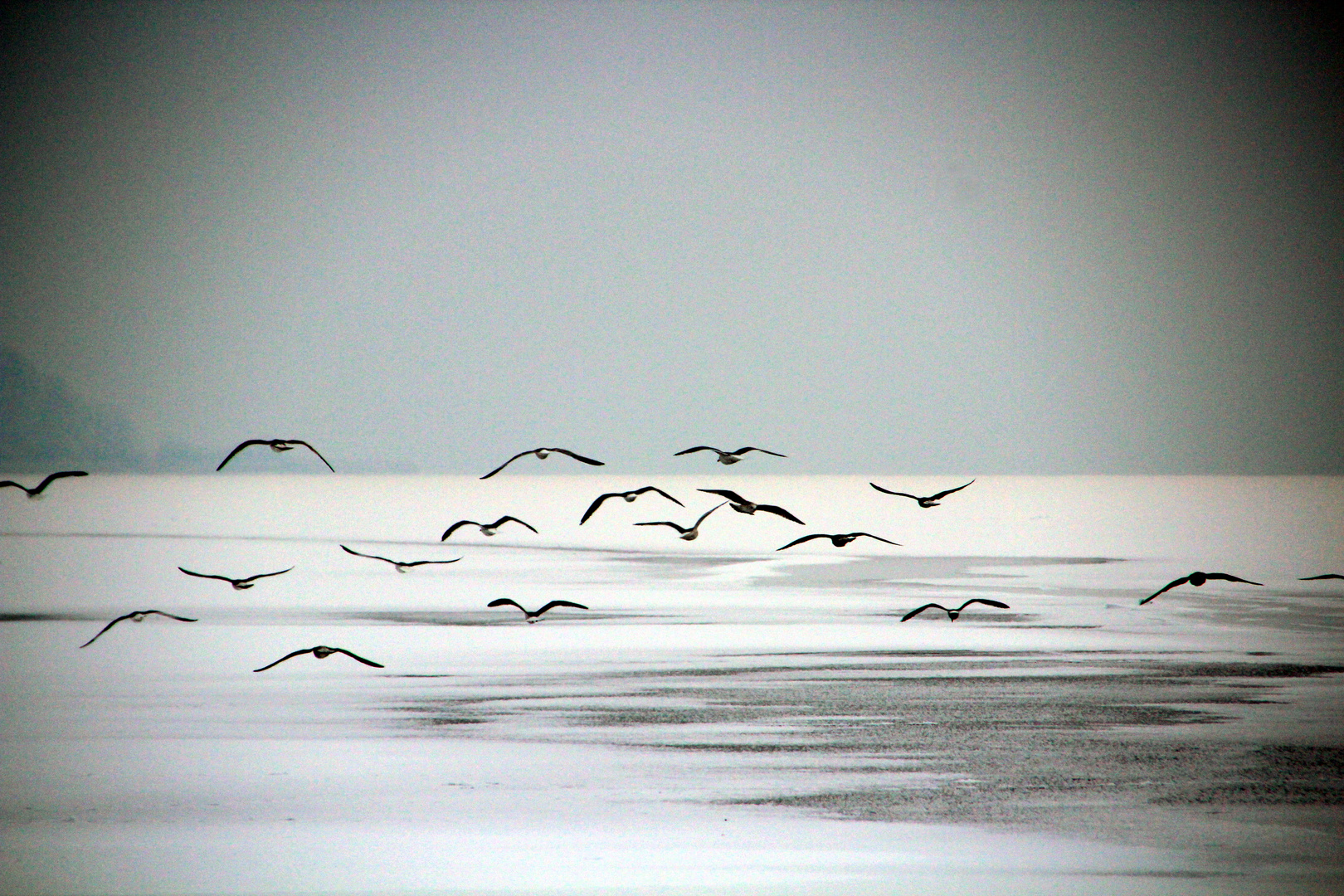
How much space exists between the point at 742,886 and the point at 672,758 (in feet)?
6.58

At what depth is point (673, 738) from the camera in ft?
27.0

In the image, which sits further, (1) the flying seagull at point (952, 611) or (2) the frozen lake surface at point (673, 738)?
(1) the flying seagull at point (952, 611)

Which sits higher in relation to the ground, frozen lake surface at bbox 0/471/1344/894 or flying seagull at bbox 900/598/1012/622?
flying seagull at bbox 900/598/1012/622

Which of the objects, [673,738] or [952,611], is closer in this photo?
[673,738]

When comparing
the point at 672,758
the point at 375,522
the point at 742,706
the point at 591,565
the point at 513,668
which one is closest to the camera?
the point at 672,758

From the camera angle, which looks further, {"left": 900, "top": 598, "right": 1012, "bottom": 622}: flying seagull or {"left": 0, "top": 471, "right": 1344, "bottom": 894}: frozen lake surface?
{"left": 900, "top": 598, "right": 1012, "bottom": 622}: flying seagull

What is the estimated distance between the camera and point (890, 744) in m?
8.11

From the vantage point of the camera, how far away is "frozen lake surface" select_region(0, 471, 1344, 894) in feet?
20.0

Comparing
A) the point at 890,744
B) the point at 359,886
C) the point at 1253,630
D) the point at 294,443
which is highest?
the point at 294,443

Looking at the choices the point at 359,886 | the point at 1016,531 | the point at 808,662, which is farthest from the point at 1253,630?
the point at 1016,531

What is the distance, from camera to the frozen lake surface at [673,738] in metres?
6.09

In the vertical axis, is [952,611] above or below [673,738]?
above

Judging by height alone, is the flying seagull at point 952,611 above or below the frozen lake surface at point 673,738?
above

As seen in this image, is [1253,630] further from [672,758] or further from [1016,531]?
[1016,531]
